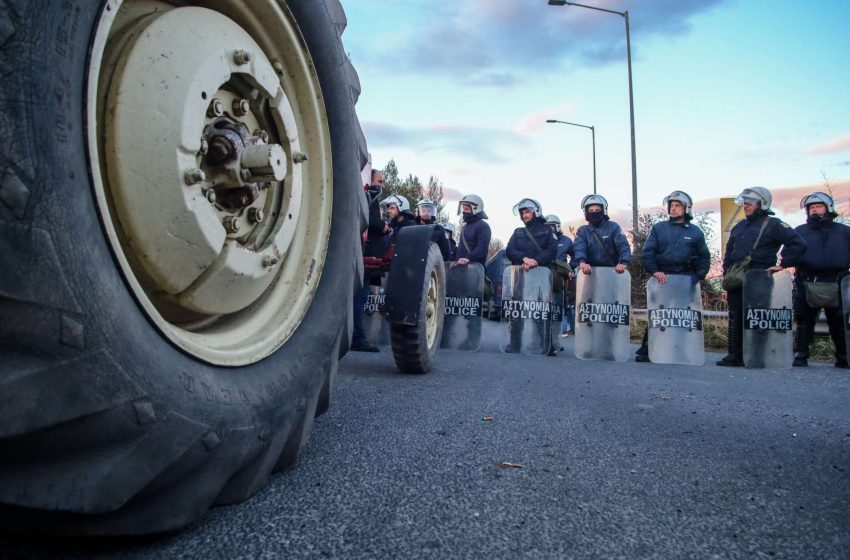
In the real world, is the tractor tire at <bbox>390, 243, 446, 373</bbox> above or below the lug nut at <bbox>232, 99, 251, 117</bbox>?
below

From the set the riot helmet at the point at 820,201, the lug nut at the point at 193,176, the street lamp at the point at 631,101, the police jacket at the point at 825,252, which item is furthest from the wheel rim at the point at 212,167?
the street lamp at the point at 631,101

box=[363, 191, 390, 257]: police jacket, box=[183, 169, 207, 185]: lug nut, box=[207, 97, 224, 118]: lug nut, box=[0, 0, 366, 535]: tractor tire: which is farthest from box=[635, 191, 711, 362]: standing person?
box=[183, 169, 207, 185]: lug nut

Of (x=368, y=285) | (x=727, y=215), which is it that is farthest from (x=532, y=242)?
(x=727, y=215)

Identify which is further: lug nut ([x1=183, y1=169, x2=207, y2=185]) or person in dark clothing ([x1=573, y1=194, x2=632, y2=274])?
person in dark clothing ([x1=573, y1=194, x2=632, y2=274])

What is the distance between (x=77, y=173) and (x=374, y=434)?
142cm

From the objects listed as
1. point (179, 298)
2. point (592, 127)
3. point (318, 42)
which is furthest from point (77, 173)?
point (592, 127)

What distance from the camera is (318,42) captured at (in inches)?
70.6

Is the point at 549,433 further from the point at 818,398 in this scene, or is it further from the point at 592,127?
the point at 592,127

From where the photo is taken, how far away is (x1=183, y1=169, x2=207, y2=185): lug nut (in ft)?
4.12

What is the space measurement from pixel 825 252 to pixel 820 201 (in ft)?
2.46

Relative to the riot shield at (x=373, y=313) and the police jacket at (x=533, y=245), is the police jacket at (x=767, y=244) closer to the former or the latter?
the police jacket at (x=533, y=245)

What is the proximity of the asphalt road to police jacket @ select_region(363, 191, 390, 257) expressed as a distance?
3463 mm

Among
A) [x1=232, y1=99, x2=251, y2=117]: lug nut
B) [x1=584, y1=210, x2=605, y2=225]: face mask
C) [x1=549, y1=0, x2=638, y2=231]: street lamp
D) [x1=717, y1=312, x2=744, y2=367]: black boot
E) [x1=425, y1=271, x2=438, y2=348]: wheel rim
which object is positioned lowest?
[x1=717, y1=312, x2=744, y2=367]: black boot

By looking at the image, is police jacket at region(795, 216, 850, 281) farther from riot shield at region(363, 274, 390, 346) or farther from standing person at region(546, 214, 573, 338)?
riot shield at region(363, 274, 390, 346)
